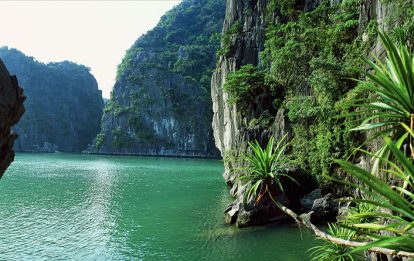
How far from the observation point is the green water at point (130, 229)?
47.5ft

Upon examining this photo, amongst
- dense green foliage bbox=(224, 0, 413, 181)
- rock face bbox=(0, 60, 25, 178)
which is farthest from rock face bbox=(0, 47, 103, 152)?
rock face bbox=(0, 60, 25, 178)

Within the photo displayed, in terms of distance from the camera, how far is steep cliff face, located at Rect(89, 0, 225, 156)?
95250mm

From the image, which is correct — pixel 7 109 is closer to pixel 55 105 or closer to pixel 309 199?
pixel 309 199

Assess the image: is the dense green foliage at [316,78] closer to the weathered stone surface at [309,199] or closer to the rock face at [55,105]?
the weathered stone surface at [309,199]

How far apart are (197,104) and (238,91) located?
2699 inches

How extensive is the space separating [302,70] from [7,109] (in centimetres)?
1859

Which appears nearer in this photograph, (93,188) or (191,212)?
(191,212)

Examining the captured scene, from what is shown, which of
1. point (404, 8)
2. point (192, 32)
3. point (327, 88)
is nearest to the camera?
point (404, 8)

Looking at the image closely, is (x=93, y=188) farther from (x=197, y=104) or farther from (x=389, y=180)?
(x=197, y=104)

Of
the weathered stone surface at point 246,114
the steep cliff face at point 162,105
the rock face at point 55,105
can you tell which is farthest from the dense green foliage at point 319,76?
the rock face at point 55,105

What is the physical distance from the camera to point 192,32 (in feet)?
389

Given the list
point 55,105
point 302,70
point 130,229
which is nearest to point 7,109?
point 130,229

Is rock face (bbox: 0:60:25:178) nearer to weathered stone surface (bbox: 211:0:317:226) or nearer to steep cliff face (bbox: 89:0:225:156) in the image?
weathered stone surface (bbox: 211:0:317:226)

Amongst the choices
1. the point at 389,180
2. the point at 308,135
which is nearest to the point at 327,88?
the point at 308,135
